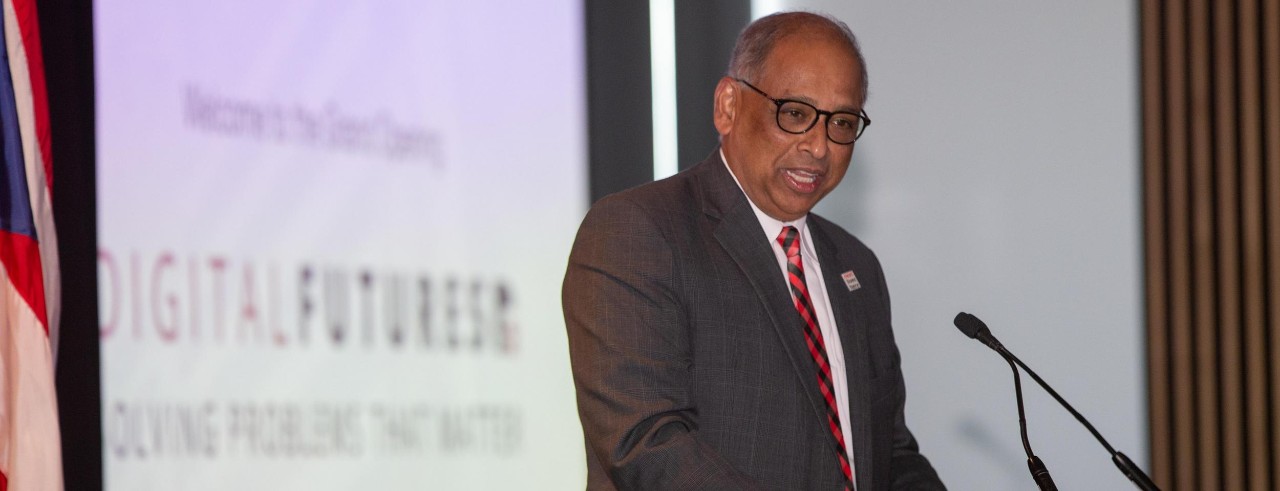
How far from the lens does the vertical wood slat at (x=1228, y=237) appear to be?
4.57 meters

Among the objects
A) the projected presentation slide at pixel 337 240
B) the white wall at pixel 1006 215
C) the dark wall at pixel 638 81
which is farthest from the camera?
the dark wall at pixel 638 81

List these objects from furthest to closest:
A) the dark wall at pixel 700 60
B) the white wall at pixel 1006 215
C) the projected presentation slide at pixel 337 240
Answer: the dark wall at pixel 700 60 → the white wall at pixel 1006 215 → the projected presentation slide at pixel 337 240

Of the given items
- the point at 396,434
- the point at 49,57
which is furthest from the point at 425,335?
the point at 49,57

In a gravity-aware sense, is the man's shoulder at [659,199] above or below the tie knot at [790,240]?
above

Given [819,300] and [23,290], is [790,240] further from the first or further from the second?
[23,290]

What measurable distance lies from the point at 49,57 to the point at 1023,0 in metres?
3.20

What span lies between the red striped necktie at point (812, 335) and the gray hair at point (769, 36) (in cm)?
32

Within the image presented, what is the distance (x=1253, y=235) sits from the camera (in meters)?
4.54

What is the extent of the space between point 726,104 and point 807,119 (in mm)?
192

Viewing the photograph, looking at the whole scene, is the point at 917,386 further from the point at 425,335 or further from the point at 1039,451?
the point at 425,335

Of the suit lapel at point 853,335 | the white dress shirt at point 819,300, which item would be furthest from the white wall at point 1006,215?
the white dress shirt at point 819,300

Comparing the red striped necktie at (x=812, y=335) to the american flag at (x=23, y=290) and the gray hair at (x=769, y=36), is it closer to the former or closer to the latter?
the gray hair at (x=769, y=36)

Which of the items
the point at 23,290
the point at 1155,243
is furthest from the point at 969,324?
the point at 1155,243

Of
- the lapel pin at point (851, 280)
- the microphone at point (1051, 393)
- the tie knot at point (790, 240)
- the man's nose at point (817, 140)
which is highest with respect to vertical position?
the man's nose at point (817, 140)
